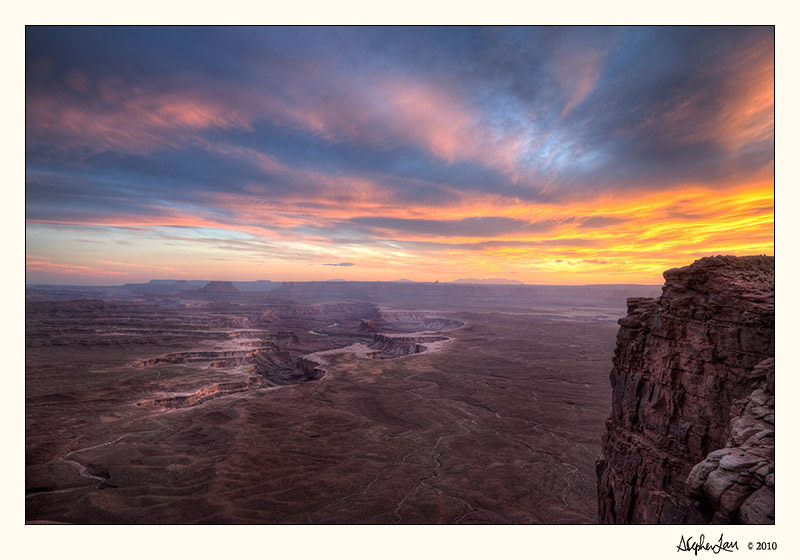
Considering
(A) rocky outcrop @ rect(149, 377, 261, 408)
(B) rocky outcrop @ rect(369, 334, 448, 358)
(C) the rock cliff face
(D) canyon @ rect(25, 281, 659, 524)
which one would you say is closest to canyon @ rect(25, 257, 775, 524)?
(C) the rock cliff face

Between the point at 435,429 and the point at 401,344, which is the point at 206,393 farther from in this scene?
the point at 401,344

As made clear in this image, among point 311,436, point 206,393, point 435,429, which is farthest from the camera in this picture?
point 206,393

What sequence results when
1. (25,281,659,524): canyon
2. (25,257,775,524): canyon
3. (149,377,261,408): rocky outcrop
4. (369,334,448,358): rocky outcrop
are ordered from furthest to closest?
1. (369,334,448,358): rocky outcrop
2. (149,377,261,408): rocky outcrop
3. (25,281,659,524): canyon
4. (25,257,775,524): canyon

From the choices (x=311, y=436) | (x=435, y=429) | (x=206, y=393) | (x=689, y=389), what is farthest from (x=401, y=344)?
(x=689, y=389)

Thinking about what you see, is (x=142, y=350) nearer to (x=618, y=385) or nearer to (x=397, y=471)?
(x=397, y=471)

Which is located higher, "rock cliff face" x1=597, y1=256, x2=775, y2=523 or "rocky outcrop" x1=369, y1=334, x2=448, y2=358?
"rock cliff face" x1=597, y1=256, x2=775, y2=523

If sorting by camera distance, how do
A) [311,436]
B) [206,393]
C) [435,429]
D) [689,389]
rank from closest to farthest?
[689,389]
[311,436]
[435,429]
[206,393]

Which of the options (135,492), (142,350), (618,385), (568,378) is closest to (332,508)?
(135,492)

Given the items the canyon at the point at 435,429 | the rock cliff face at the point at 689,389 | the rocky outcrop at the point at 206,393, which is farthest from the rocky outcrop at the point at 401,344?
the rock cliff face at the point at 689,389

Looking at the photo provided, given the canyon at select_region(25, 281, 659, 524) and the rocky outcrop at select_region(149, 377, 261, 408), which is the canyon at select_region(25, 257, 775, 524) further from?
the rocky outcrop at select_region(149, 377, 261, 408)

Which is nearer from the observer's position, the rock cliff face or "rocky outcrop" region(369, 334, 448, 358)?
the rock cliff face
